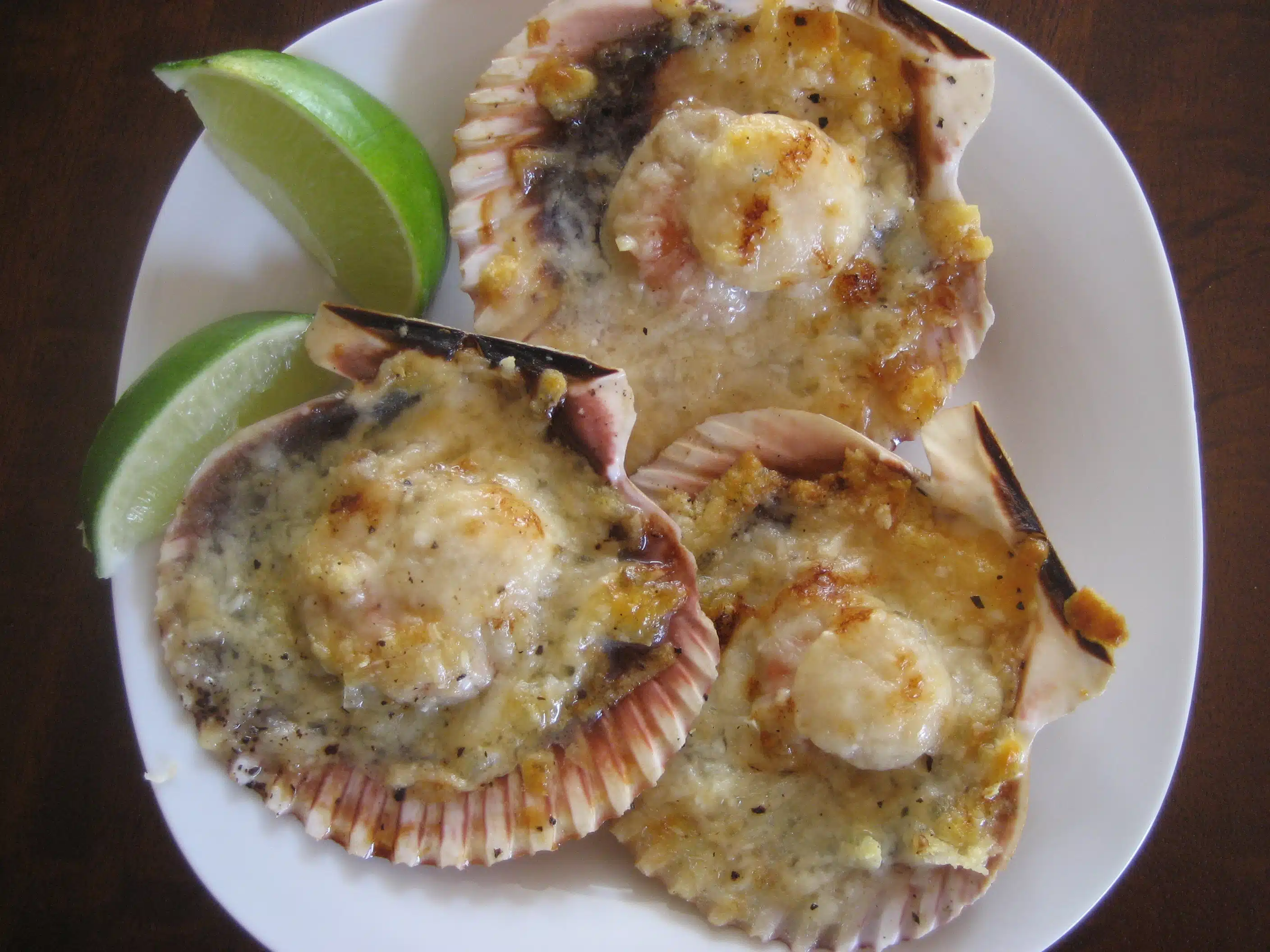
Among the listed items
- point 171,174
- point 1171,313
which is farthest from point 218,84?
point 1171,313

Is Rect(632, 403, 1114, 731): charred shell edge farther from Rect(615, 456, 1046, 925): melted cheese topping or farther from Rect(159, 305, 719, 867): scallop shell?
Rect(159, 305, 719, 867): scallop shell

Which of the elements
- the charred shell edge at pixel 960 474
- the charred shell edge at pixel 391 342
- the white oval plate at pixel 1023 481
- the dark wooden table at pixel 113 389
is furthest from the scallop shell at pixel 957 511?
the dark wooden table at pixel 113 389

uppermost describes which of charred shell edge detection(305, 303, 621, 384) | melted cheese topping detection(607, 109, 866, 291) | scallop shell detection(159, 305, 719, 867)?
melted cheese topping detection(607, 109, 866, 291)

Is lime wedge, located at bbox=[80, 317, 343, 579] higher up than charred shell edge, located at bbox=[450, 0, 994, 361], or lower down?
lower down

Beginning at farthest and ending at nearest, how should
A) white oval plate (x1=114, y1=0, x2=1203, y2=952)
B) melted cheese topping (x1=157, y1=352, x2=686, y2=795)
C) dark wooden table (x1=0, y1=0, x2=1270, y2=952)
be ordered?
dark wooden table (x1=0, y1=0, x2=1270, y2=952) → white oval plate (x1=114, y1=0, x2=1203, y2=952) → melted cheese topping (x1=157, y1=352, x2=686, y2=795)

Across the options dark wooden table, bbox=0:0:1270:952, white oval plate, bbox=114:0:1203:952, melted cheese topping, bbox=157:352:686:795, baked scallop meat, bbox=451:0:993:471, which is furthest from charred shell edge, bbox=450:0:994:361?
dark wooden table, bbox=0:0:1270:952

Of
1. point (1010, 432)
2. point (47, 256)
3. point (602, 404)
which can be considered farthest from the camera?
point (47, 256)

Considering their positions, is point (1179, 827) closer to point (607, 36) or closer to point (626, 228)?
point (626, 228)

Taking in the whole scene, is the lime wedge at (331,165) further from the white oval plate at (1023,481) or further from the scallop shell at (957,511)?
the scallop shell at (957,511)
